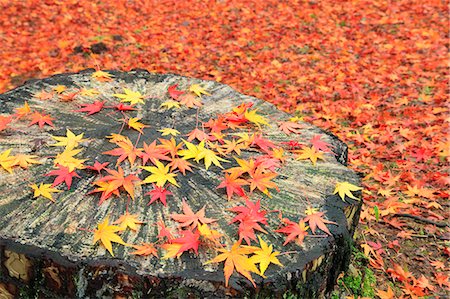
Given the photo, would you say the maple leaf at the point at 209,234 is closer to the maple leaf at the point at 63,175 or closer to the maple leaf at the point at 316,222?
the maple leaf at the point at 316,222

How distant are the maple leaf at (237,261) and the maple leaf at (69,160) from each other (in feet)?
3.09

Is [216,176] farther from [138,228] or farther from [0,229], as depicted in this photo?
[0,229]

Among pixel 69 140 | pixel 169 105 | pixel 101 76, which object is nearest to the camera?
pixel 69 140

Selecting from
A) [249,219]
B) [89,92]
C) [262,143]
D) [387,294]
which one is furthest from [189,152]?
[387,294]

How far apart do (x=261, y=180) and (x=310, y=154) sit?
47cm

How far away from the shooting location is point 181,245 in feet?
7.02

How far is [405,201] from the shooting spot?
13.1 feet

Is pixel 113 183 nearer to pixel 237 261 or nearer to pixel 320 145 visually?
pixel 237 261

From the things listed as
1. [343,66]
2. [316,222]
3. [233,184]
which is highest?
[233,184]

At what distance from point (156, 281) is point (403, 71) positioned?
17.6 ft

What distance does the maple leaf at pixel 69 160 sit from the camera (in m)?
2.53

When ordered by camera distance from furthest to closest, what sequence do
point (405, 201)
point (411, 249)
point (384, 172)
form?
point (384, 172) → point (405, 201) → point (411, 249)

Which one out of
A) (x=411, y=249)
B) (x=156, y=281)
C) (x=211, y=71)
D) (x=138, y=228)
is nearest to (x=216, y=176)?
(x=138, y=228)

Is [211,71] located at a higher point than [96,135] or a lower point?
lower
